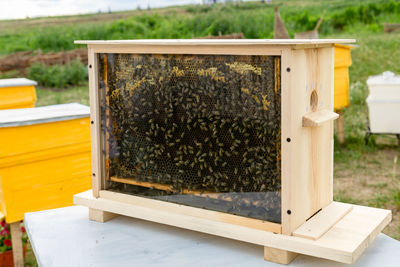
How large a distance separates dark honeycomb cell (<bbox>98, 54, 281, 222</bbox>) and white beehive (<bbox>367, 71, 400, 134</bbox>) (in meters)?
4.01

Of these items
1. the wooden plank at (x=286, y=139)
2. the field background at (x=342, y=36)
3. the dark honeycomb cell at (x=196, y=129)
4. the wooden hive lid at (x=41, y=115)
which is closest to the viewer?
the wooden plank at (x=286, y=139)

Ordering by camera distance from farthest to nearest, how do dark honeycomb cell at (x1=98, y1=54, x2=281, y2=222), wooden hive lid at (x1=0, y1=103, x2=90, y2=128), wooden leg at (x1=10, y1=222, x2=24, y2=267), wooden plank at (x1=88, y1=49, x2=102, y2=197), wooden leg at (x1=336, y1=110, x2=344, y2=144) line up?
wooden leg at (x1=336, y1=110, x2=344, y2=144), wooden leg at (x1=10, y1=222, x2=24, y2=267), wooden hive lid at (x1=0, y1=103, x2=90, y2=128), wooden plank at (x1=88, y1=49, x2=102, y2=197), dark honeycomb cell at (x1=98, y1=54, x2=281, y2=222)

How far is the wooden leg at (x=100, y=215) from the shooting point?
1638 millimetres

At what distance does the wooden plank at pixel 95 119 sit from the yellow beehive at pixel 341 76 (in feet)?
12.9

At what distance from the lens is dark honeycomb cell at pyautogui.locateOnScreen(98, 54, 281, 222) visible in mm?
1319

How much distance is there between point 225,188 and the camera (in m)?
1.41

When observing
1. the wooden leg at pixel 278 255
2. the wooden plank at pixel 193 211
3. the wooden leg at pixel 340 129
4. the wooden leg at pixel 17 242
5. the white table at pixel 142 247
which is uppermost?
the wooden plank at pixel 193 211

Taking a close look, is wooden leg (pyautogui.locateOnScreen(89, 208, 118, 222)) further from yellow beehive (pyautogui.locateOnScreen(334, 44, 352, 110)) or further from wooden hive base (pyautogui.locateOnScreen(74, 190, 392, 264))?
yellow beehive (pyautogui.locateOnScreen(334, 44, 352, 110))

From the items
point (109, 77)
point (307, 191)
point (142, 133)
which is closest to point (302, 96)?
point (307, 191)

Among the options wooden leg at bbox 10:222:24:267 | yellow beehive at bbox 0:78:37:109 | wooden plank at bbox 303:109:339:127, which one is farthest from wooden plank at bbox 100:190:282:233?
yellow beehive at bbox 0:78:37:109

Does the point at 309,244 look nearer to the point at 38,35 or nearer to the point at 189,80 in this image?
the point at 189,80

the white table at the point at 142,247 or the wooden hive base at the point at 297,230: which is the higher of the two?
the wooden hive base at the point at 297,230

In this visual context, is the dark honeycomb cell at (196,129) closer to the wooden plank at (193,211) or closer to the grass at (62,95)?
the wooden plank at (193,211)

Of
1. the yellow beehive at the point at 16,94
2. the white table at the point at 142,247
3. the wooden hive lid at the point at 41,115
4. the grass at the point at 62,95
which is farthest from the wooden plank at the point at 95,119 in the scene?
the grass at the point at 62,95
